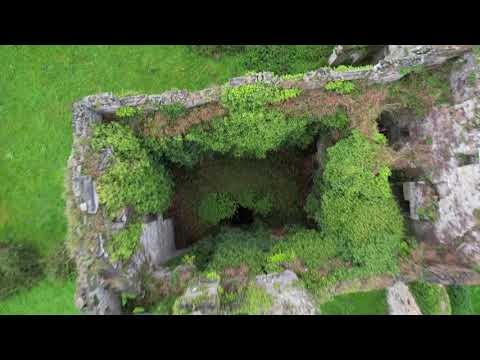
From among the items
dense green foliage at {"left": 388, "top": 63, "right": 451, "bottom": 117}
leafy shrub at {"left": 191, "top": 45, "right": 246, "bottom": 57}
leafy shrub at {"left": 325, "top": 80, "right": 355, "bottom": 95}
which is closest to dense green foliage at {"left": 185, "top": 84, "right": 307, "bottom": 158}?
leafy shrub at {"left": 325, "top": 80, "right": 355, "bottom": 95}

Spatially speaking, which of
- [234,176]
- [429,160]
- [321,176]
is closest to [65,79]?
[234,176]

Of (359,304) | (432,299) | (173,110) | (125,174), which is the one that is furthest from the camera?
(432,299)

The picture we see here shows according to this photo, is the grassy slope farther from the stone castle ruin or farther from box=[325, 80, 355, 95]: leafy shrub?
box=[325, 80, 355, 95]: leafy shrub

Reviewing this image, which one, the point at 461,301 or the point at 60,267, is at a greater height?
the point at 60,267

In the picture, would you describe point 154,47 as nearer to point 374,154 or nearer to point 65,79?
point 65,79

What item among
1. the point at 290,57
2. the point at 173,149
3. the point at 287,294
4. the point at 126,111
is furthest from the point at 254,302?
the point at 290,57

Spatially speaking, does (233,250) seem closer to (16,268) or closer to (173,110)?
(173,110)
